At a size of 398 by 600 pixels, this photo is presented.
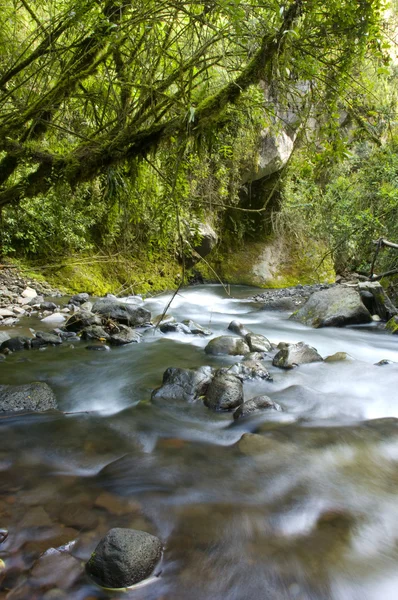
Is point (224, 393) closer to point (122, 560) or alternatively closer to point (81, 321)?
point (122, 560)

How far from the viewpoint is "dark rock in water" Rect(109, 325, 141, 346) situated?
588 centimetres

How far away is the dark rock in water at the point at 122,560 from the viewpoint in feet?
5.43

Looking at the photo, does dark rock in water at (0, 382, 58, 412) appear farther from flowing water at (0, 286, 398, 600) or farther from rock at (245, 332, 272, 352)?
rock at (245, 332, 272, 352)

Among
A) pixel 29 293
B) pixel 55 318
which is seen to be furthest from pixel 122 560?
pixel 29 293

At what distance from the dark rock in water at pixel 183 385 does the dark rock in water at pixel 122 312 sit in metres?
2.95

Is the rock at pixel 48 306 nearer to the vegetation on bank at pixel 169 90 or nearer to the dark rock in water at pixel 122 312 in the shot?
the dark rock in water at pixel 122 312

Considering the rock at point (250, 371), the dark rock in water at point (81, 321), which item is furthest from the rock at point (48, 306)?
the rock at point (250, 371)

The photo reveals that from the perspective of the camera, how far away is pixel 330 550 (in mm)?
1963

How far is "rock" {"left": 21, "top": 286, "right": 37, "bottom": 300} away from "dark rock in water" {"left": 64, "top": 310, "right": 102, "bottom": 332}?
213 centimetres

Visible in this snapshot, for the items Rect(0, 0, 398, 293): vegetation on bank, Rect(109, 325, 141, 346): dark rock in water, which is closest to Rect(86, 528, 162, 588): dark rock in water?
Rect(0, 0, 398, 293): vegetation on bank

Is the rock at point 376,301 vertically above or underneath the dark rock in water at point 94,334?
above

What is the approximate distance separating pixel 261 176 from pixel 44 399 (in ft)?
40.5

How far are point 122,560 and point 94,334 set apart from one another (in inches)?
178

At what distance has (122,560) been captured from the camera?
5.50ft
